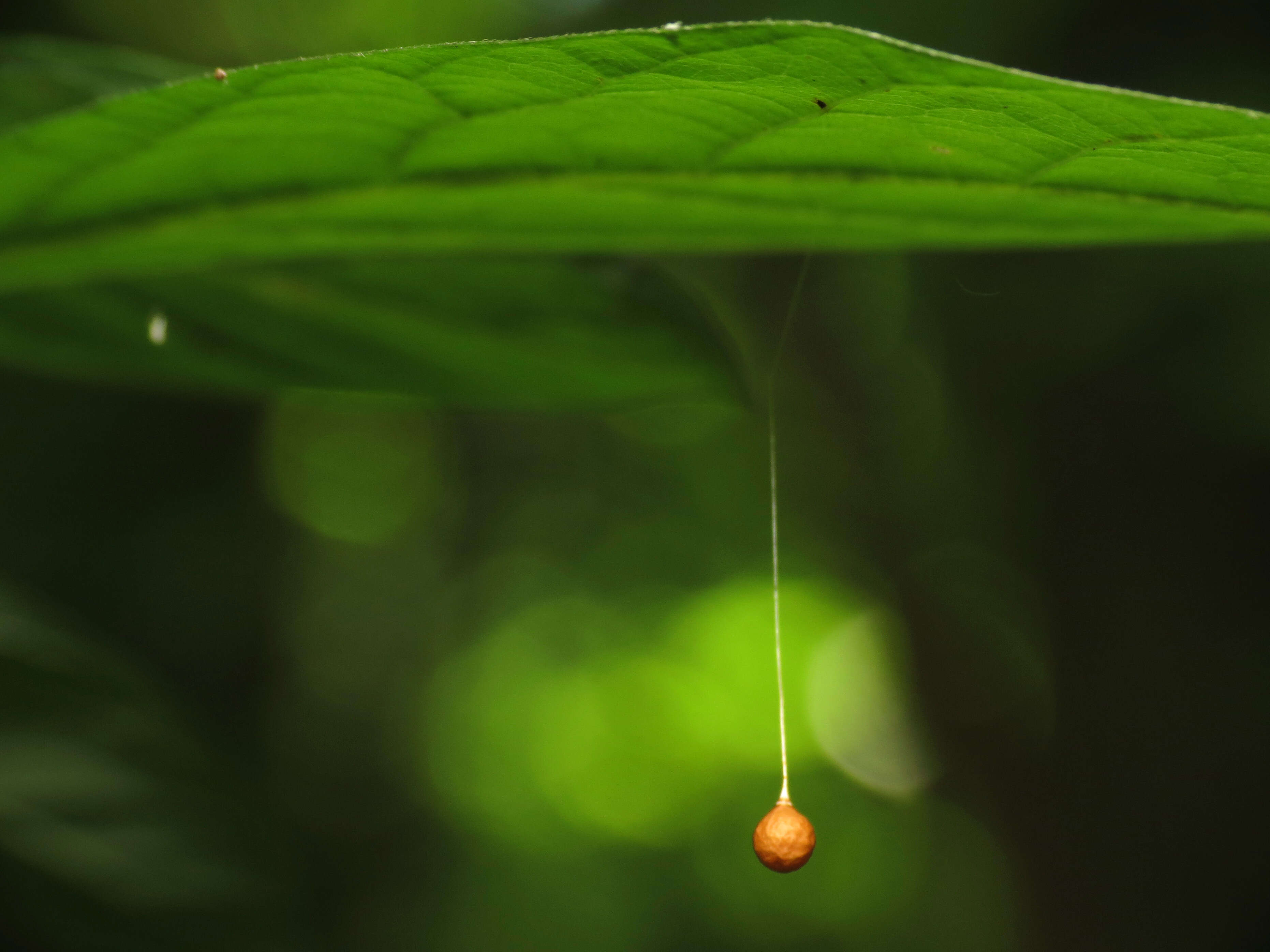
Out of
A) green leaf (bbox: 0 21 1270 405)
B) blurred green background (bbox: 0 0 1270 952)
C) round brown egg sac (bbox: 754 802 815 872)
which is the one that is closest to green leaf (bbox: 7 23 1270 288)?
green leaf (bbox: 0 21 1270 405)

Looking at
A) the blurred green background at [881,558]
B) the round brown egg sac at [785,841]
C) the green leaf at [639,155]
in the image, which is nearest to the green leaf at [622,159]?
the green leaf at [639,155]

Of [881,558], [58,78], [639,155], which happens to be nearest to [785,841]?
[639,155]

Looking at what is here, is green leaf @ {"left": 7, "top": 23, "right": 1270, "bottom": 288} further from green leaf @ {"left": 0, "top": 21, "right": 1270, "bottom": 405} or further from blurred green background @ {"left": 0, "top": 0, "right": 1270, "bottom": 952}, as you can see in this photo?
blurred green background @ {"left": 0, "top": 0, "right": 1270, "bottom": 952}

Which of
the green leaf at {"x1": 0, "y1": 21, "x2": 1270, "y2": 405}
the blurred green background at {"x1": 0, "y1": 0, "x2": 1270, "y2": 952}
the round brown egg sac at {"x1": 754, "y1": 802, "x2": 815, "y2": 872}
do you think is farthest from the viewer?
the blurred green background at {"x1": 0, "y1": 0, "x2": 1270, "y2": 952}

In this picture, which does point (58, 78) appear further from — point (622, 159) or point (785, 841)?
point (785, 841)

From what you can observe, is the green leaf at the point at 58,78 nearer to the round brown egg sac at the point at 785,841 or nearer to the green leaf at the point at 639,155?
the green leaf at the point at 639,155

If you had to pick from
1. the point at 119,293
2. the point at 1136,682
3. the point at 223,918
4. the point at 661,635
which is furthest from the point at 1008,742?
the point at 661,635
